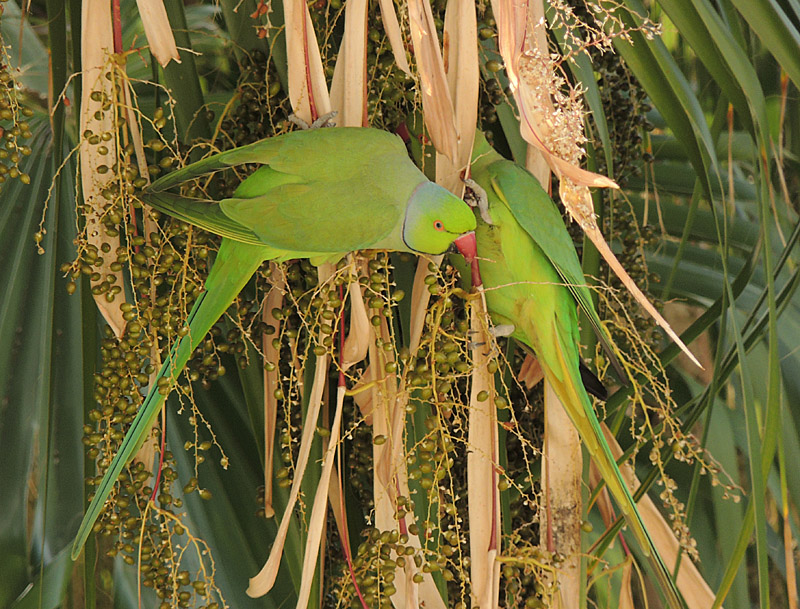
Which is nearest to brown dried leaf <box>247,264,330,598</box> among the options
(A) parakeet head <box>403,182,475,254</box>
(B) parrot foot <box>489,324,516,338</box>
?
(A) parakeet head <box>403,182,475,254</box>

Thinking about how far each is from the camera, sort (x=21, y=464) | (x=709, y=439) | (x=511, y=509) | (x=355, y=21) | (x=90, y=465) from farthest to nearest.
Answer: (x=709, y=439) → (x=21, y=464) → (x=511, y=509) → (x=90, y=465) → (x=355, y=21)

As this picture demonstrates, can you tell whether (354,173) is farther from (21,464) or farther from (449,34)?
(21,464)

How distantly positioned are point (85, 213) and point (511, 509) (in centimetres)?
65

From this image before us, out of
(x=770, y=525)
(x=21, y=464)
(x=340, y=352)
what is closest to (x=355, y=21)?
(x=340, y=352)

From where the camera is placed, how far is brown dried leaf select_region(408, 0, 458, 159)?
74 cm

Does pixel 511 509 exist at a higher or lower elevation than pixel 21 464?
lower

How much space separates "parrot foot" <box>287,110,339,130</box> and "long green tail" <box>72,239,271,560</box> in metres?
0.14

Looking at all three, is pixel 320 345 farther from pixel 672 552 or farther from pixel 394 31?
pixel 672 552

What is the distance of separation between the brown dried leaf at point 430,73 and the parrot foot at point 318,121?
0.10 m

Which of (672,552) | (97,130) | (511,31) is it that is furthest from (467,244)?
(672,552)

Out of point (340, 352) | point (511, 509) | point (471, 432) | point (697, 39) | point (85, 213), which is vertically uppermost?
point (697, 39)

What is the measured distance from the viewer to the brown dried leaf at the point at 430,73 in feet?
2.42

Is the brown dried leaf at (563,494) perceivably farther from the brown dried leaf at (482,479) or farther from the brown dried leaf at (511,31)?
the brown dried leaf at (511,31)

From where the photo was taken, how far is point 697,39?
2.63 feet
